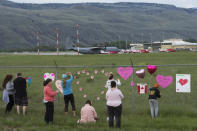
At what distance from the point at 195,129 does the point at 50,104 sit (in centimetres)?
444

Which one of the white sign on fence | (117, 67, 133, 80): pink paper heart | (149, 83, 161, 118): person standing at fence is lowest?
(149, 83, 161, 118): person standing at fence

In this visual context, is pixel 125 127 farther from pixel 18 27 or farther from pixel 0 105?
pixel 18 27

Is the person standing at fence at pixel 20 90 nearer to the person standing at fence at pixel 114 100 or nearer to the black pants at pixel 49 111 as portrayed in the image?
the black pants at pixel 49 111

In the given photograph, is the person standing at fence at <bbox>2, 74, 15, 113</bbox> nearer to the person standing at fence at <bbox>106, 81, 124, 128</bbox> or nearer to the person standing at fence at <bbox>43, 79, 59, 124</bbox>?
the person standing at fence at <bbox>43, 79, 59, 124</bbox>

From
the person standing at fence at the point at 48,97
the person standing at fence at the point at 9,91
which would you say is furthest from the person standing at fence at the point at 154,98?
the person standing at fence at the point at 9,91

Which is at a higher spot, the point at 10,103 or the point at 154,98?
the point at 154,98

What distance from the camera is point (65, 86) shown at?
37.7 ft

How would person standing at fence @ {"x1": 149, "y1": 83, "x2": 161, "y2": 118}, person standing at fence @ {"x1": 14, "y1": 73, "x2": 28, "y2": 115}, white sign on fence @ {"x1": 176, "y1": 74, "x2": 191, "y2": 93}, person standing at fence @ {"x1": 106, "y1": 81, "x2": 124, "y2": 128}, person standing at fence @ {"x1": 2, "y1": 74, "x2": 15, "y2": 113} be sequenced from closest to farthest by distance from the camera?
person standing at fence @ {"x1": 106, "y1": 81, "x2": 124, "y2": 128}
person standing at fence @ {"x1": 149, "y1": 83, "x2": 161, "y2": 118}
white sign on fence @ {"x1": 176, "y1": 74, "x2": 191, "y2": 93}
person standing at fence @ {"x1": 14, "y1": 73, "x2": 28, "y2": 115}
person standing at fence @ {"x1": 2, "y1": 74, "x2": 15, "y2": 113}

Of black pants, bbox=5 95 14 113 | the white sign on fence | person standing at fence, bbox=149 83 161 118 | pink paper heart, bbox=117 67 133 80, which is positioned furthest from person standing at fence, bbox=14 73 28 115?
the white sign on fence

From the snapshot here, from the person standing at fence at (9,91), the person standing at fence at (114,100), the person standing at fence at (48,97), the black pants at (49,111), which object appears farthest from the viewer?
the person standing at fence at (9,91)

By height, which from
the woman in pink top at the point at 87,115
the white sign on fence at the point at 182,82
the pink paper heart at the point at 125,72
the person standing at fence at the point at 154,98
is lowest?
the woman in pink top at the point at 87,115

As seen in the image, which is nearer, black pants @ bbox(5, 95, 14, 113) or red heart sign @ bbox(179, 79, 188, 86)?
red heart sign @ bbox(179, 79, 188, 86)

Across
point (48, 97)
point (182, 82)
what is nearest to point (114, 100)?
point (48, 97)

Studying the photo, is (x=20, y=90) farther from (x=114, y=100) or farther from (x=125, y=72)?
(x=114, y=100)
